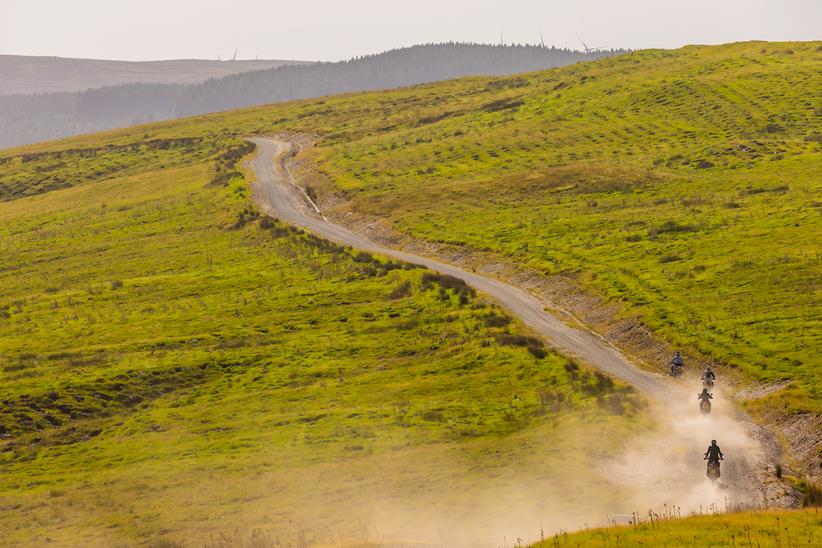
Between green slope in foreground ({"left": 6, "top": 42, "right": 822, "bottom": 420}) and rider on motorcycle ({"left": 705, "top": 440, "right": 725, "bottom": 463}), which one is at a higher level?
A: green slope in foreground ({"left": 6, "top": 42, "right": 822, "bottom": 420})

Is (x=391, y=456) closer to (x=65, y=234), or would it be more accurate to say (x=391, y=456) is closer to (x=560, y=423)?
(x=560, y=423)

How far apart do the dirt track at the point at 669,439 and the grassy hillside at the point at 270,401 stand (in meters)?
1.43

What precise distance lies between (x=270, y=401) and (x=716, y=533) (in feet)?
89.7

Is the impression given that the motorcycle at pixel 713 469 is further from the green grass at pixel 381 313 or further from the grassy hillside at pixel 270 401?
the grassy hillside at pixel 270 401

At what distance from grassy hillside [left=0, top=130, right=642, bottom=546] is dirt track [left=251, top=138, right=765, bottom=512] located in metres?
1.43

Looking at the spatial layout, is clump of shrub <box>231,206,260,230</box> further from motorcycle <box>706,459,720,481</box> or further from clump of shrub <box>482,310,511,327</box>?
motorcycle <box>706,459,720,481</box>

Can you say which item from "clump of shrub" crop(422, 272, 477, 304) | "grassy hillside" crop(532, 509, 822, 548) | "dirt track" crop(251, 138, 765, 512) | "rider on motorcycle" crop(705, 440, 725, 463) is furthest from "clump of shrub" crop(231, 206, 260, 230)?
"grassy hillside" crop(532, 509, 822, 548)

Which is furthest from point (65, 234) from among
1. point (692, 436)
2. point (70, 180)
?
point (692, 436)

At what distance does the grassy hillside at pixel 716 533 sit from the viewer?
25688mm

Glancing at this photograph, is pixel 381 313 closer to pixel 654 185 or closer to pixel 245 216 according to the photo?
pixel 245 216

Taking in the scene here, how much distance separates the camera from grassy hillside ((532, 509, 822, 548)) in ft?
84.3

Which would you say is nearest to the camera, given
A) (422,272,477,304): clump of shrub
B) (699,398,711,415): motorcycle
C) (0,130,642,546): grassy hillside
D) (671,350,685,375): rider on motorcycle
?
(0,130,642,546): grassy hillside

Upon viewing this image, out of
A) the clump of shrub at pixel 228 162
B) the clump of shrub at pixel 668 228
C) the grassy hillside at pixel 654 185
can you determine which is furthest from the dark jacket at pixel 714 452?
the clump of shrub at pixel 228 162

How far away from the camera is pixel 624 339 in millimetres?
54688
